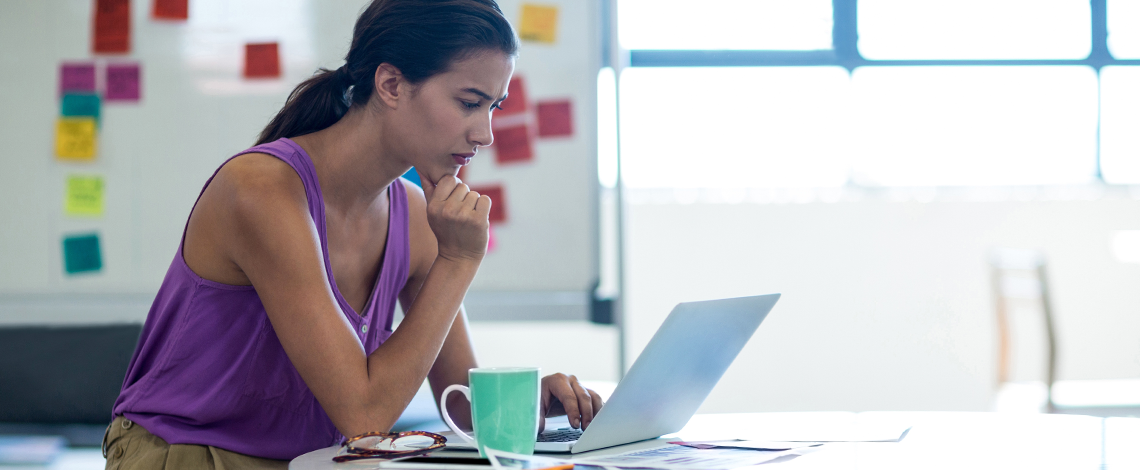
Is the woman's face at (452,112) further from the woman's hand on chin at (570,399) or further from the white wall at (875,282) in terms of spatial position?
the white wall at (875,282)

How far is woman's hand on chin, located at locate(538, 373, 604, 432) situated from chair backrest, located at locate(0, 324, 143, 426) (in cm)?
126

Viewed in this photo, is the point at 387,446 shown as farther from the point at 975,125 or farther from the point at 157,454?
the point at 975,125

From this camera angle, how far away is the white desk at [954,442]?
2.26ft

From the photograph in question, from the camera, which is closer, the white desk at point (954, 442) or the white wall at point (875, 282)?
the white desk at point (954, 442)

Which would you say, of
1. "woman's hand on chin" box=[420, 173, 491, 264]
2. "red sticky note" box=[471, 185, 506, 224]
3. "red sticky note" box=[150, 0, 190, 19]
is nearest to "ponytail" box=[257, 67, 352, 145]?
"woman's hand on chin" box=[420, 173, 491, 264]

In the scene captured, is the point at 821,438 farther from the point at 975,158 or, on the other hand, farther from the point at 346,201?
the point at 975,158

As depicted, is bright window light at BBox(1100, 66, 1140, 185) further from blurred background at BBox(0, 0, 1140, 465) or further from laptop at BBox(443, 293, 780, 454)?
laptop at BBox(443, 293, 780, 454)

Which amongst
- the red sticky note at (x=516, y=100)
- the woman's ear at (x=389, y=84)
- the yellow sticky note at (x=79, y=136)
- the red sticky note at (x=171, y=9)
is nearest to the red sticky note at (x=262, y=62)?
the red sticky note at (x=171, y=9)

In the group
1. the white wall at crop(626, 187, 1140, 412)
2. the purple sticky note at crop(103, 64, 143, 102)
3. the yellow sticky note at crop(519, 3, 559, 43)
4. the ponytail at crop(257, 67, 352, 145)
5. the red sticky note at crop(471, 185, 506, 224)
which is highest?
the yellow sticky note at crop(519, 3, 559, 43)

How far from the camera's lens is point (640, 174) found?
9.84 ft

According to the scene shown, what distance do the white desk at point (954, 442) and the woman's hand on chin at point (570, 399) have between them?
9 cm

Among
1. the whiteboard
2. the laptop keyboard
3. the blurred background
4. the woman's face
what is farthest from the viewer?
the blurred background

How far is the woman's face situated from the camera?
40.1 inches

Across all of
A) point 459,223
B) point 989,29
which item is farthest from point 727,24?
point 459,223
